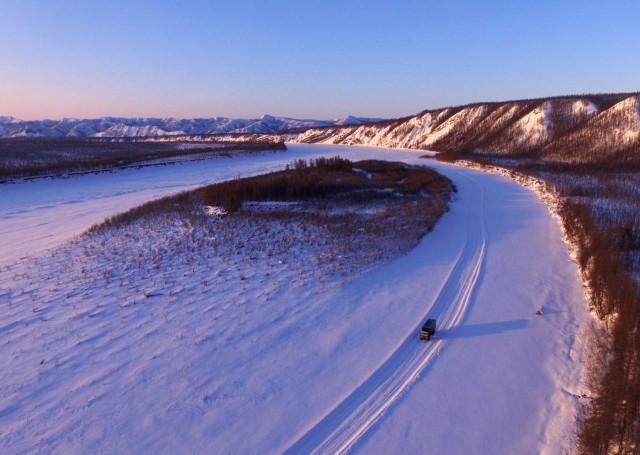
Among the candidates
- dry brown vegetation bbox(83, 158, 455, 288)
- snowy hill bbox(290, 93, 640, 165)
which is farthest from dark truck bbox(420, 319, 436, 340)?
snowy hill bbox(290, 93, 640, 165)

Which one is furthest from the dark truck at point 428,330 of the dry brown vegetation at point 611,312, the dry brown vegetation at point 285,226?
the dry brown vegetation at point 285,226

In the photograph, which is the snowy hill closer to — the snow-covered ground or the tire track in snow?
the tire track in snow

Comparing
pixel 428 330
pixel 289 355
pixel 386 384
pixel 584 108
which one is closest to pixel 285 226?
pixel 289 355

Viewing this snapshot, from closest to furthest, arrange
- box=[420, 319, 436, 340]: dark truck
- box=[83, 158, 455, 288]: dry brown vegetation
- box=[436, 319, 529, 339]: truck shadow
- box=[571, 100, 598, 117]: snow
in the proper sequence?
1. box=[420, 319, 436, 340]: dark truck
2. box=[436, 319, 529, 339]: truck shadow
3. box=[83, 158, 455, 288]: dry brown vegetation
4. box=[571, 100, 598, 117]: snow

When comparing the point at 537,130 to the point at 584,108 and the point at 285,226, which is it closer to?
the point at 584,108

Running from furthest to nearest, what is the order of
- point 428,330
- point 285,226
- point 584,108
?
1. point 584,108
2. point 285,226
3. point 428,330

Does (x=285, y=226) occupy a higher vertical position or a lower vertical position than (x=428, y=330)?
higher

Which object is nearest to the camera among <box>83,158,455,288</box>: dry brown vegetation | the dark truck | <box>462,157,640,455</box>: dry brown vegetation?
<box>462,157,640,455</box>: dry brown vegetation
